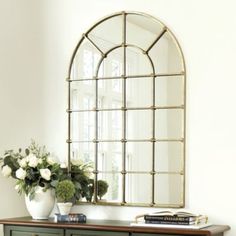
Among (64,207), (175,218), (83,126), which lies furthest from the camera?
(83,126)

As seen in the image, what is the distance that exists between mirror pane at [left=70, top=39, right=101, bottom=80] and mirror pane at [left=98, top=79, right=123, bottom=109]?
11 cm

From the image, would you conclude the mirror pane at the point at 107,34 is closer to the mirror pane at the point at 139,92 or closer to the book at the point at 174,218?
the mirror pane at the point at 139,92

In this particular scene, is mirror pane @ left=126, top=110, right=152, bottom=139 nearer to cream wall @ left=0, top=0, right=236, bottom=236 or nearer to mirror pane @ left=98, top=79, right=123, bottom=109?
mirror pane @ left=98, top=79, right=123, bottom=109

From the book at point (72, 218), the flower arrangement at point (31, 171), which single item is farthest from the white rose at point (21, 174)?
the book at point (72, 218)

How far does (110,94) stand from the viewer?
388 cm

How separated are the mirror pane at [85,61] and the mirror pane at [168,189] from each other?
801 mm

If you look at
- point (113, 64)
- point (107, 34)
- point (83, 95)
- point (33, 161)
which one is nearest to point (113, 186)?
point (33, 161)

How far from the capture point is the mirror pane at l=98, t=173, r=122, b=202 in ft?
Answer: 12.4

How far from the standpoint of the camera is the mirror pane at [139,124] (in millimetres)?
3729

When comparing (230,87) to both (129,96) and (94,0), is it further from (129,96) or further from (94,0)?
(94,0)

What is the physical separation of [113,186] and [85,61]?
0.81 metres

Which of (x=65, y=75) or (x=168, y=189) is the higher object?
(x=65, y=75)

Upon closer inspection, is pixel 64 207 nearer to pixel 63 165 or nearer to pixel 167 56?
pixel 63 165

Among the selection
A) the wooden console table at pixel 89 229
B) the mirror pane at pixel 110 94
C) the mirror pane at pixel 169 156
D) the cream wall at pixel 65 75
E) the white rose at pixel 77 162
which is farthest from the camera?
the white rose at pixel 77 162
